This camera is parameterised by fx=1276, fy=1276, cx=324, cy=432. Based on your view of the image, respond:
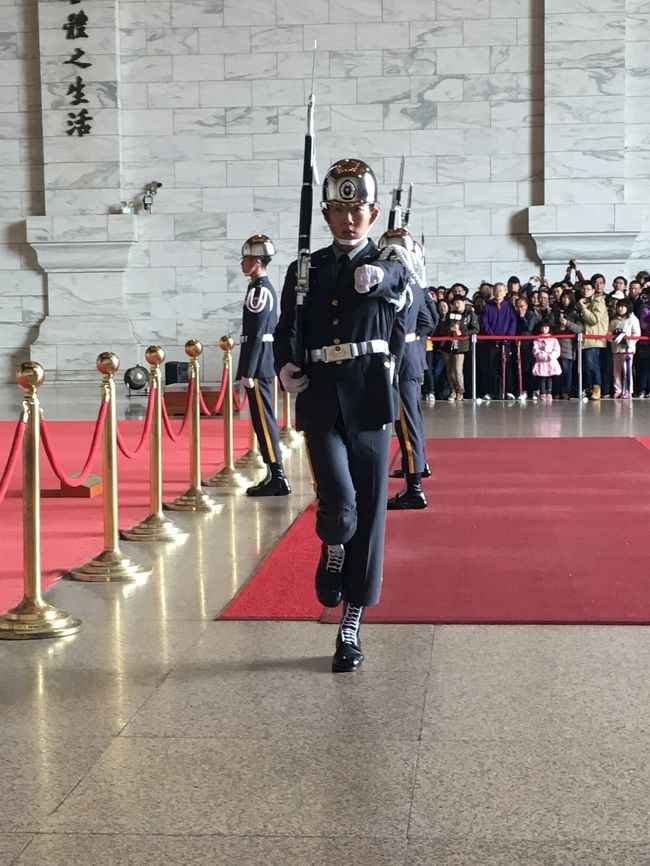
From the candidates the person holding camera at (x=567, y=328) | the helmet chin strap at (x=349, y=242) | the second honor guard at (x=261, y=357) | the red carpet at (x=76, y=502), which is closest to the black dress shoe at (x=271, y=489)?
the second honor guard at (x=261, y=357)

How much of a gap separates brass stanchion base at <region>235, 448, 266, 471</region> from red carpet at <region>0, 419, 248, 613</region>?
200mm

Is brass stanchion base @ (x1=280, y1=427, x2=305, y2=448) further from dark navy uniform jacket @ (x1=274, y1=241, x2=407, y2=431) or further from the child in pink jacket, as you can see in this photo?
dark navy uniform jacket @ (x1=274, y1=241, x2=407, y2=431)

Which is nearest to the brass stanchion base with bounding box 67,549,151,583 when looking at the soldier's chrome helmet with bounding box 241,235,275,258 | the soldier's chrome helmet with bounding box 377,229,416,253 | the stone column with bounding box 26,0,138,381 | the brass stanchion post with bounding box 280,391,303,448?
the soldier's chrome helmet with bounding box 377,229,416,253

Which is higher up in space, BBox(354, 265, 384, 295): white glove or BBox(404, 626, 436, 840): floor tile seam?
BBox(354, 265, 384, 295): white glove

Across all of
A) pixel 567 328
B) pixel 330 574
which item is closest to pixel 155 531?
pixel 330 574

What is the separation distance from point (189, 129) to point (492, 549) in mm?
14674

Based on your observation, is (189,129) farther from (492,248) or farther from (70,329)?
(492,248)

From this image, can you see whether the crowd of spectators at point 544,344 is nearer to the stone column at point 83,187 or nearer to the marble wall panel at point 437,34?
the marble wall panel at point 437,34

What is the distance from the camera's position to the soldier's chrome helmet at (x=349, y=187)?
14.3 ft

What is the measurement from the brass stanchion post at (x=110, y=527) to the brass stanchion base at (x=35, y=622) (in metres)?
0.94

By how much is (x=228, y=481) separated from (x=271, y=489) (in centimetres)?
52

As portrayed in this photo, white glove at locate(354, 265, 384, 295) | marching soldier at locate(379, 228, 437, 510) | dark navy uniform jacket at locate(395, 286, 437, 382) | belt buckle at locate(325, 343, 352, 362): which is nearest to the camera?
white glove at locate(354, 265, 384, 295)

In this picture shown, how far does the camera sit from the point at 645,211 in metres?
19.1

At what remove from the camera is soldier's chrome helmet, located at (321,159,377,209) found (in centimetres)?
436
